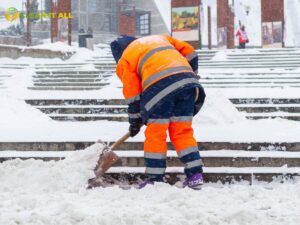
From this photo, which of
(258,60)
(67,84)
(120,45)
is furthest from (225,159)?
(258,60)

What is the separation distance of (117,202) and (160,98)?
112cm

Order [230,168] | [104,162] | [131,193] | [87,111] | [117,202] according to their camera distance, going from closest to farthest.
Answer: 1. [117,202]
2. [131,193]
3. [104,162]
4. [230,168]
5. [87,111]

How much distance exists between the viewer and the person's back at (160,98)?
4129mm

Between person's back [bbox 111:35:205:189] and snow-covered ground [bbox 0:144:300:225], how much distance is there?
0.37 m

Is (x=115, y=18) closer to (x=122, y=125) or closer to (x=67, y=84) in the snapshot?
(x=67, y=84)

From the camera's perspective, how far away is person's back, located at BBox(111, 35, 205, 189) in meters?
4.13

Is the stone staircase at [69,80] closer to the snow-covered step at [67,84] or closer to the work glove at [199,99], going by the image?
the snow-covered step at [67,84]

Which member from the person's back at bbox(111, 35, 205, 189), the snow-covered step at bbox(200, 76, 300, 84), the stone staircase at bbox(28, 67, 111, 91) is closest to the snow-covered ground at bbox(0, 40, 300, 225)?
the person's back at bbox(111, 35, 205, 189)

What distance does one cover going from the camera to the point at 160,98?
162 inches

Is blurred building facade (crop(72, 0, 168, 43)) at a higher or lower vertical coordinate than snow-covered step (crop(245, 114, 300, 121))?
higher

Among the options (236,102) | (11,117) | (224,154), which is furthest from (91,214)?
(236,102)

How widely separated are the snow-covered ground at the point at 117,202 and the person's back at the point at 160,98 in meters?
0.37

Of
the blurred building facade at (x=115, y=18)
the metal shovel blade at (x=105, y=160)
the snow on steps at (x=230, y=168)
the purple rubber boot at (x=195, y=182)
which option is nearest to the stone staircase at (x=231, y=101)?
the snow on steps at (x=230, y=168)

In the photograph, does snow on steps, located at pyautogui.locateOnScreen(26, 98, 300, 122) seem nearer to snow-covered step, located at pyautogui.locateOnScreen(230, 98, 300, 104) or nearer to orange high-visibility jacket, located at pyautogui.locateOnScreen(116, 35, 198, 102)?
snow-covered step, located at pyautogui.locateOnScreen(230, 98, 300, 104)
